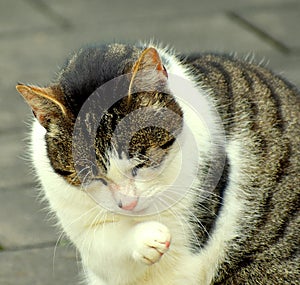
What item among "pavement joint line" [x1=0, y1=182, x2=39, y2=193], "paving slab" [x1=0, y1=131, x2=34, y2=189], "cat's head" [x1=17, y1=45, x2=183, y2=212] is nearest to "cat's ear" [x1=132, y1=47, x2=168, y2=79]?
"cat's head" [x1=17, y1=45, x2=183, y2=212]

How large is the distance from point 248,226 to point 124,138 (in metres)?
0.86

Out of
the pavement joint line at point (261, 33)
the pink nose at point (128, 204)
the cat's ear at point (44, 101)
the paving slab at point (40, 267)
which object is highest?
the pavement joint line at point (261, 33)

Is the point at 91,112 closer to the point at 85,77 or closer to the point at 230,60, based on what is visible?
the point at 85,77

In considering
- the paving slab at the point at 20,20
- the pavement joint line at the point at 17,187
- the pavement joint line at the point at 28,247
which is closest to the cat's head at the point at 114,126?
the pavement joint line at the point at 28,247

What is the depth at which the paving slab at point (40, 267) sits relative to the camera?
4.43 metres

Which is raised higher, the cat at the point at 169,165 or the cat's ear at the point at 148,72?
the cat's ear at the point at 148,72

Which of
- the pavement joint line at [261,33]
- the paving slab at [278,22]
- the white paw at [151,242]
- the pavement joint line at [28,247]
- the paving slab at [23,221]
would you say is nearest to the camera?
the white paw at [151,242]

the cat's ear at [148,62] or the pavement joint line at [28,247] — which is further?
the pavement joint line at [28,247]

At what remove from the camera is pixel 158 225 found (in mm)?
3488

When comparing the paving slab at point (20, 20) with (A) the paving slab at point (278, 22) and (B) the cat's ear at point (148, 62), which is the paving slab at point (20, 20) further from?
(B) the cat's ear at point (148, 62)

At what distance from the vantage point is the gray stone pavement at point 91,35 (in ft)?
18.7

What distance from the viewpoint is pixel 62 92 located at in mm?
3402

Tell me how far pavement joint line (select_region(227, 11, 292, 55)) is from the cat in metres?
3.13

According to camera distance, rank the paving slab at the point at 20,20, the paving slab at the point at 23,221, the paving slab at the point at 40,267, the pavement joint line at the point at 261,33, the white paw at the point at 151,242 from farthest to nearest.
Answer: the paving slab at the point at 20,20 → the pavement joint line at the point at 261,33 → the paving slab at the point at 23,221 → the paving slab at the point at 40,267 → the white paw at the point at 151,242
